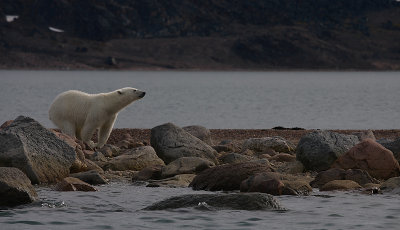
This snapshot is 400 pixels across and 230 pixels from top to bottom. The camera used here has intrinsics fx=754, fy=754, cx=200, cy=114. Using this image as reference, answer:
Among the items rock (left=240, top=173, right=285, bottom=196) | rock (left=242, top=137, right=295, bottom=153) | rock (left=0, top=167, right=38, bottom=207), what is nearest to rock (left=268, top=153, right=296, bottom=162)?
rock (left=242, top=137, right=295, bottom=153)

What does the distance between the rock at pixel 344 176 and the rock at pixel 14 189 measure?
5970 millimetres

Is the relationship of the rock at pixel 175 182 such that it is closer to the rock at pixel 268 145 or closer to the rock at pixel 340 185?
the rock at pixel 340 185

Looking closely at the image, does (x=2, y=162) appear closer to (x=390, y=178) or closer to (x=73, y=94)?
(x=73, y=94)

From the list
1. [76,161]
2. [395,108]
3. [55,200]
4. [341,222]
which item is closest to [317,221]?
[341,222]

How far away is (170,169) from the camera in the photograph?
17.1m

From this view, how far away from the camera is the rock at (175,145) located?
61.3 feet

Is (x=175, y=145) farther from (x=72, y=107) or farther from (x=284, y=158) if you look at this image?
(x=72, y=107)

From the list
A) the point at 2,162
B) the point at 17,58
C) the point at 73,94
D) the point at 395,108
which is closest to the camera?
the point at 2,162

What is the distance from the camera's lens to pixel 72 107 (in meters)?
21.0

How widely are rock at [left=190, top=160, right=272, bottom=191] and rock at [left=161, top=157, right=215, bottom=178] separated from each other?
3.81 feet

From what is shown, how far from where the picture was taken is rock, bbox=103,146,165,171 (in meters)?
18.1

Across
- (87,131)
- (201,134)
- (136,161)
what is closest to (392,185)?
(136,161)

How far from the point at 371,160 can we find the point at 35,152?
7.40 meters

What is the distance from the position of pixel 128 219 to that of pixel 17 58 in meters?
184
